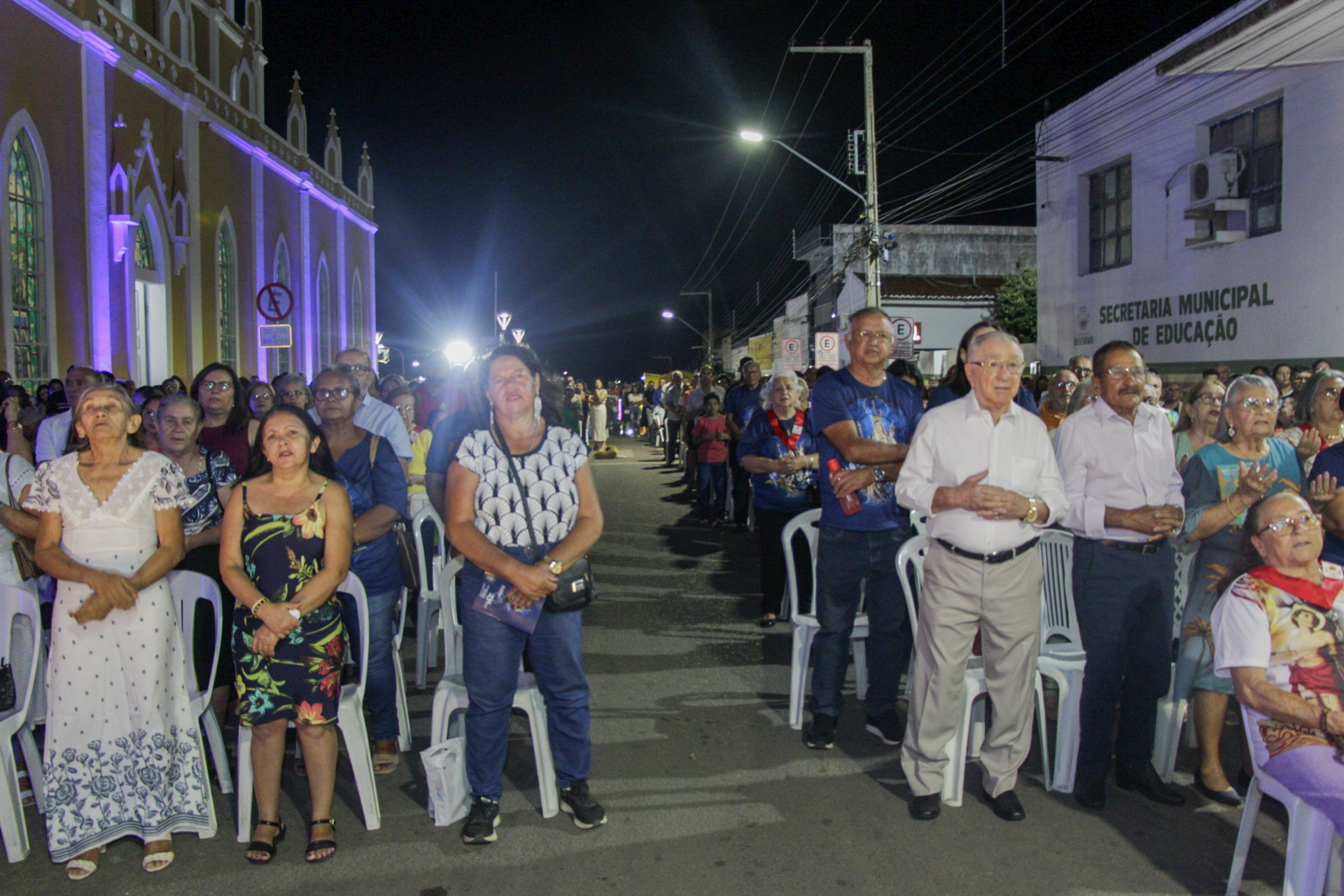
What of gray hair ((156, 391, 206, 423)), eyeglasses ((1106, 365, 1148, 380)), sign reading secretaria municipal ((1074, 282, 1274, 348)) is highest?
sign reading secretaria municipal ((1074, 282, 1274, 348))

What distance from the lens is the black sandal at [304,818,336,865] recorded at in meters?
4.09

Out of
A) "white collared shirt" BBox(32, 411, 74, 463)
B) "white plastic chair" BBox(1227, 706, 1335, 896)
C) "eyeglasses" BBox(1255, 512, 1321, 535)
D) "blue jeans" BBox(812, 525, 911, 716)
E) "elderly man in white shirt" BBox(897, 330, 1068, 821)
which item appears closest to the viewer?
"white plastic chair" BBox(1227, 706, 1335, 896)

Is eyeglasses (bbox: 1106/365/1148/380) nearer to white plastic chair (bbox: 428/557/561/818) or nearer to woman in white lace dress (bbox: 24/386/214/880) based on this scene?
white plastic chair (bbox: 428/557/561/818)

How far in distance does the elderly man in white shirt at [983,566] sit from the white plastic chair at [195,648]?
3075 millimetres

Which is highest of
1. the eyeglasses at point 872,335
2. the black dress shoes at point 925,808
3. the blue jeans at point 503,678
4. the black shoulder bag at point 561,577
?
the eyeglasses at point 872,335

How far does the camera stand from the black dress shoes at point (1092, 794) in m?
4.51

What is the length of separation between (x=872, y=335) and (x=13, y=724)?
13.7 ft

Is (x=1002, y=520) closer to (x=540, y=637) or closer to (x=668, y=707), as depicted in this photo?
(x=540, y=637)

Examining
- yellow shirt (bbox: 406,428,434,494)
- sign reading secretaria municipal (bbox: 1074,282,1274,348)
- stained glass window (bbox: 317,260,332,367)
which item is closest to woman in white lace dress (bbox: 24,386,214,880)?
yellow shirt (bbox: 406,428,434,494)

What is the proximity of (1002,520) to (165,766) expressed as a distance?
3586 mm

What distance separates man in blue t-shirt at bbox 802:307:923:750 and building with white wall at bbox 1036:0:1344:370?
11.2 metres

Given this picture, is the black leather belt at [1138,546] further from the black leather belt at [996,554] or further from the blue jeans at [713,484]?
the blue jeans at [713,484]

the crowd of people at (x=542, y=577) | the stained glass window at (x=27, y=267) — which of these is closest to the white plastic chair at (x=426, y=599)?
the crowd of people at (x=542, y=577)

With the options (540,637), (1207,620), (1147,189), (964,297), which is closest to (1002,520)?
(1207,620)
